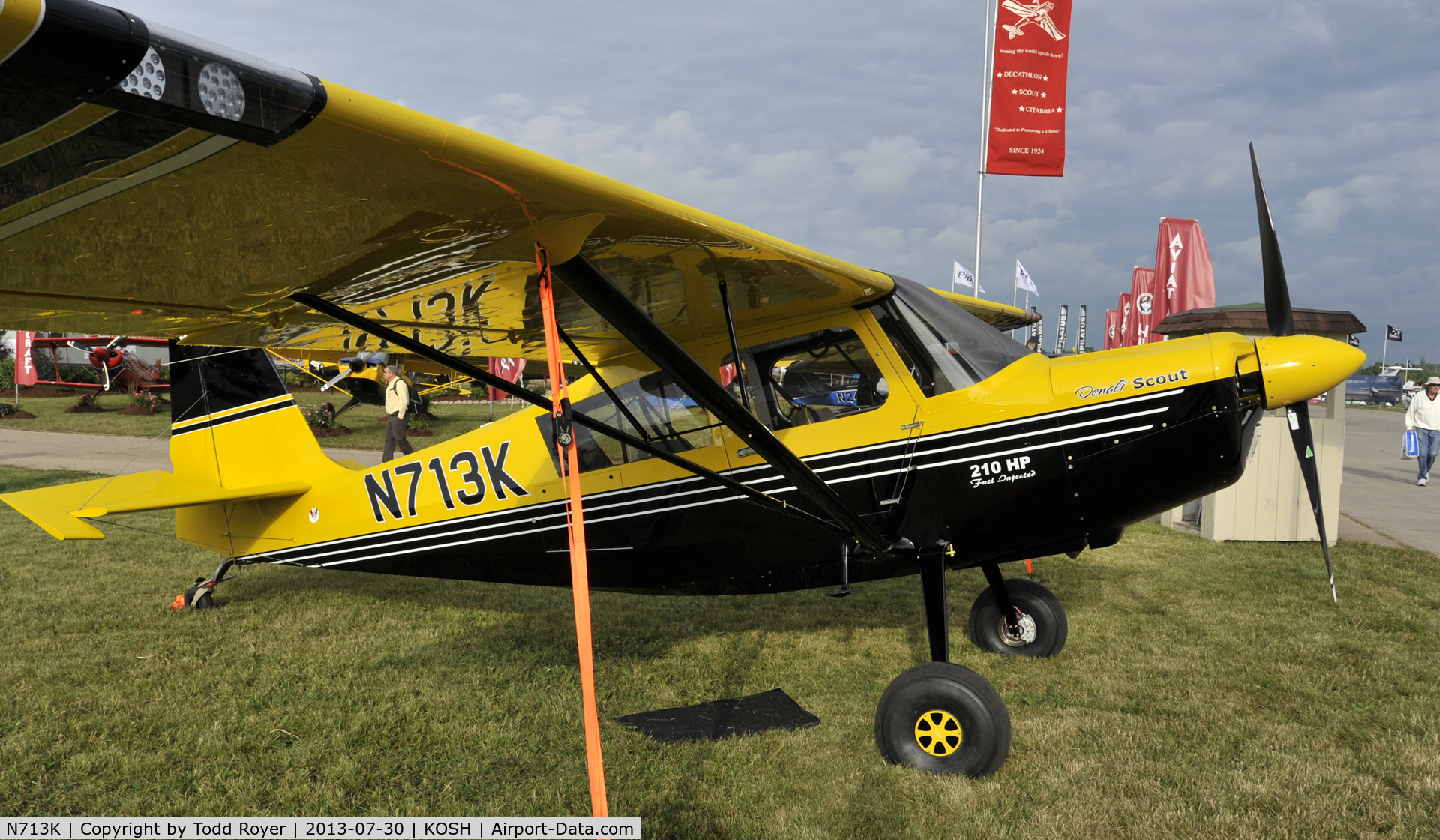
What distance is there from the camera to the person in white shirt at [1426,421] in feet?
45.7

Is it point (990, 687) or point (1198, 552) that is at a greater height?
point (990, 687)

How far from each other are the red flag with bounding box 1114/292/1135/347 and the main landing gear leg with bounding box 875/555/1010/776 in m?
19.8

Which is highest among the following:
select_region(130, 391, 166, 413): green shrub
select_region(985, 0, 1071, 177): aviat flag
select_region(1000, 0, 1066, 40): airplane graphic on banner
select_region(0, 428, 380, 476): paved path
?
select_region(1000, 0, 1066, 40): airplane graphic on banner

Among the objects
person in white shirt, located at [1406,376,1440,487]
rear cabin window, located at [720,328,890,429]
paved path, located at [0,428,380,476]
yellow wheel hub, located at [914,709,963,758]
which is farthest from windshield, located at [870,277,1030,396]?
person in white shirt, located at [1406,376,1440,487]

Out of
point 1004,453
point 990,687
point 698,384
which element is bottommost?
point 990,687

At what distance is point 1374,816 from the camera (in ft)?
10.2

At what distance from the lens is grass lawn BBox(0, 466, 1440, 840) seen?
10.7 ft

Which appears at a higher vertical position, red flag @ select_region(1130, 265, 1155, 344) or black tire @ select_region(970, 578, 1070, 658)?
red flag @ select_region(1130, 265, 1155, 344)

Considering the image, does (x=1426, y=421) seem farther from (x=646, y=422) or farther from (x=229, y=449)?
(x=229, y=449)

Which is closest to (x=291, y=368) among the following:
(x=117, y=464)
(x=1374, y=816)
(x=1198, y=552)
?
(x=117, y=464)

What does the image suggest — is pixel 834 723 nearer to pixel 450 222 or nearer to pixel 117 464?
pixel 450 222

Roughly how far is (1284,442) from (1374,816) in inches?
259

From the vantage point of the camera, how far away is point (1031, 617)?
17.0 feet
